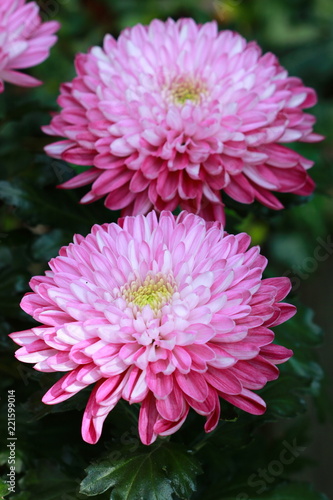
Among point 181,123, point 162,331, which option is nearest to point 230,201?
point 181,123

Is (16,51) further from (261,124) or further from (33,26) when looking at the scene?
(261,124)

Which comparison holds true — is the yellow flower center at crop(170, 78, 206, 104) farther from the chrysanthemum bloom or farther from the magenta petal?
the magenta petal

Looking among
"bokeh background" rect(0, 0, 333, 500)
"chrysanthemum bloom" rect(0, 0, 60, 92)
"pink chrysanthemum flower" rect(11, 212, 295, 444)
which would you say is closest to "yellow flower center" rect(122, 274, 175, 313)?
"pink chrysanthemum flower" rect(11, 212, 295, 444)

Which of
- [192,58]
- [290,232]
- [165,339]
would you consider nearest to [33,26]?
[192,58]

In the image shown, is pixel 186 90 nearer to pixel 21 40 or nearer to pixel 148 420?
pixel 21 40

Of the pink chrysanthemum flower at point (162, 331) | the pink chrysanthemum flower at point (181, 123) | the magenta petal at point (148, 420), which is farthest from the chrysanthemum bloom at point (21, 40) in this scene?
the magenta petal at point (148, 420)

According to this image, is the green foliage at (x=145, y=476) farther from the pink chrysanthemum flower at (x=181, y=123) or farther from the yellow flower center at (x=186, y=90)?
the yellow flower center at (x=186, y=90)
